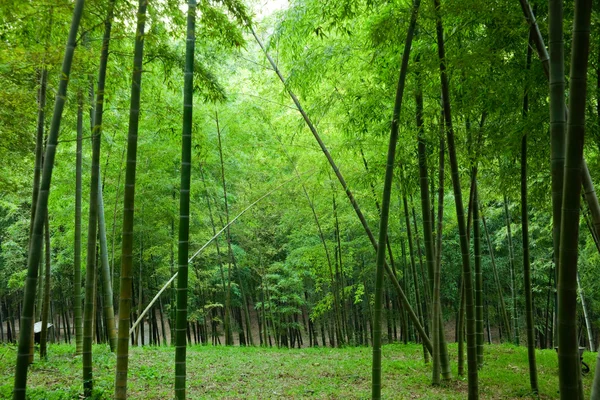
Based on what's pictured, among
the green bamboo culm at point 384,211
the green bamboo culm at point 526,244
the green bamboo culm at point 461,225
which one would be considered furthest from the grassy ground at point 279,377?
the green bamboo culm at point 384,211

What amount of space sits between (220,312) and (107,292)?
1474 cm

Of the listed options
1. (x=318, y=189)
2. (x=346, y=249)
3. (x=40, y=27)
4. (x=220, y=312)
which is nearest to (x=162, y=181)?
(x=318, y=189)

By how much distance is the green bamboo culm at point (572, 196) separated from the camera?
5.30 ft

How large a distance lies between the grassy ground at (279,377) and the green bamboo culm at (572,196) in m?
3.10

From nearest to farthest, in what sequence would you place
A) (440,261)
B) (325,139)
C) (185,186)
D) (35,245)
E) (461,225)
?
(35,245) → (185,186) → (461,225) → (440,261) → (325,139)

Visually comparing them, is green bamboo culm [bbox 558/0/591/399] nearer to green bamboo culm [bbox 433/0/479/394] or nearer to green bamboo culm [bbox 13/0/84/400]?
green bamboo culm [bbox 433/0/479/394]

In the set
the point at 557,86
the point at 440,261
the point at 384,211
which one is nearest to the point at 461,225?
the point at 384,211

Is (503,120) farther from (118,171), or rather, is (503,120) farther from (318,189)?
(118,171)

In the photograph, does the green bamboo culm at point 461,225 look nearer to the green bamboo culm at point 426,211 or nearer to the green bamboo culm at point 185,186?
the green bamboo culm at point 426,211

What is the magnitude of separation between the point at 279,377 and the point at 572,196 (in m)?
5.09

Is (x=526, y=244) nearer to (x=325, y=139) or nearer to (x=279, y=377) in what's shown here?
(x=279, y=377)

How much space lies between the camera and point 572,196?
64.3 inches

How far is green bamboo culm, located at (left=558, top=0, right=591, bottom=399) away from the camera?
1615 mm

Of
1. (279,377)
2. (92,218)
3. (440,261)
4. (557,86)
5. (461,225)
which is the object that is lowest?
(279,377)
